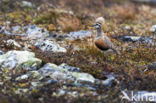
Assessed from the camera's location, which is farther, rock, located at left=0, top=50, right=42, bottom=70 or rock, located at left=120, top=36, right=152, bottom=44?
rock, located at left=120, top=36, right=152, bottom=44

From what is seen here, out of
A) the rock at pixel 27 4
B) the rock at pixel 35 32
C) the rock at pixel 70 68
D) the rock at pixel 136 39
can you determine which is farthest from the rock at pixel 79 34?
the rock at pixel 27 4

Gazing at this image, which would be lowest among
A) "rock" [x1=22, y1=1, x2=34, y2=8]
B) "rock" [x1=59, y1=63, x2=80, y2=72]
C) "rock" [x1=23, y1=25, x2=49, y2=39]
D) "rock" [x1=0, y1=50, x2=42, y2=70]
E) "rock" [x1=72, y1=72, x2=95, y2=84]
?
"rock" [x1=72, y1=72, x2=95, y2=84]

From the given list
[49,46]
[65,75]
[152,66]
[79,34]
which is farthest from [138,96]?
[79,34]

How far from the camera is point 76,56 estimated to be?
28.2ft

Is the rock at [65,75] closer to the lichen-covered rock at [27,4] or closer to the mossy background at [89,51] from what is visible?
the mossy background at [89,51]

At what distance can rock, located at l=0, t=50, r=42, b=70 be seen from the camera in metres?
7.38

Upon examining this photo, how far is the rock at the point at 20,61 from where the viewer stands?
291 inches

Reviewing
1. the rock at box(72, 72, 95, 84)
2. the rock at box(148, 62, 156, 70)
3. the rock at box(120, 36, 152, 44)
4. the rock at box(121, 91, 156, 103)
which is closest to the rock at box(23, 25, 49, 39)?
the rock at box(120, 36, 152, 44)

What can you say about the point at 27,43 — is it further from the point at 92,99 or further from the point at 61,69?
the point at 92,99

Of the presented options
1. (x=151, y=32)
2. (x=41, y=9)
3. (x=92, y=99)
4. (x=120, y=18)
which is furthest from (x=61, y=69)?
(x=120, y=18)

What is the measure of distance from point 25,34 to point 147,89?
284 inches

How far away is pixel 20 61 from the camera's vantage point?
7.53 meters

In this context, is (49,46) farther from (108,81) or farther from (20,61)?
(108,81)

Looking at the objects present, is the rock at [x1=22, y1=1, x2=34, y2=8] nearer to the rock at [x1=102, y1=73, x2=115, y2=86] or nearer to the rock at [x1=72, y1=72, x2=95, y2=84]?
the rock at [x1=72, y1=72, x2=95, y2=84]
